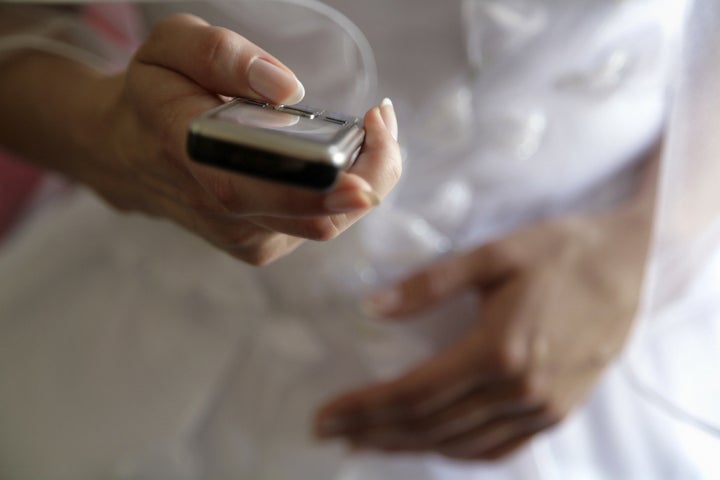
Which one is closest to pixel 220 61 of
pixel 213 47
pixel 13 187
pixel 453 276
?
pixel 213 47

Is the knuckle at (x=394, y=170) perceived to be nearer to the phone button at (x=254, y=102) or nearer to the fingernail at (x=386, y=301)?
the phone button at (x=254, y=102)

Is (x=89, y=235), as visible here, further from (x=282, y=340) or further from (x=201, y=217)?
(x=201, y=217)

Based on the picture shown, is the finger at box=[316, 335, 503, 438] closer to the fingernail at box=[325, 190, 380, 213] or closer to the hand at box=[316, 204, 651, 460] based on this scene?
the hand at box=[316, 204, 651, 460]

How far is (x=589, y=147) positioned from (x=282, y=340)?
23 cm

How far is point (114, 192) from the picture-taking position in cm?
30

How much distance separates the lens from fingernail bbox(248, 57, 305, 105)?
181 millimetres

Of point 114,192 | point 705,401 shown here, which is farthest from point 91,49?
point 705,401

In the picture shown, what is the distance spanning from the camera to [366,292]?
1.41 feet

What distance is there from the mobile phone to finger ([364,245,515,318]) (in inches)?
9.8

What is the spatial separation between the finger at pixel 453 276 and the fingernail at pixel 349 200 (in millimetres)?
252

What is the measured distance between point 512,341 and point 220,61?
24 cm

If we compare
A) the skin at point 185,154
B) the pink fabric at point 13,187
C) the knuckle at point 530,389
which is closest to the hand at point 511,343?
the knuckle at point 530,389

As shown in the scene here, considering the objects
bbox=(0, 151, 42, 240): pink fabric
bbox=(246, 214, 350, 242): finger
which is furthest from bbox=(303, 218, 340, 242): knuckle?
bbox=(0, 151, 42, 240): pink fabric

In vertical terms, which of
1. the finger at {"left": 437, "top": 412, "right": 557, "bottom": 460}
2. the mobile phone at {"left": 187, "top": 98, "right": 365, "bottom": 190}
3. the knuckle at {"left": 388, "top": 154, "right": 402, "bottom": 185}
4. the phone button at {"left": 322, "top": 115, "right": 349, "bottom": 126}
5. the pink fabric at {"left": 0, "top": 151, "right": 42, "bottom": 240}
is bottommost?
the pink fabric at {"left": 0, "top": 151, "right": 42, "bottom": 240}
